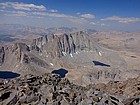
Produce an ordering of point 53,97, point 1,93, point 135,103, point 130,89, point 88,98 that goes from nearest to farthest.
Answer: point 135,103, point 88,98, point 53,97, point 1,93, point 130,89

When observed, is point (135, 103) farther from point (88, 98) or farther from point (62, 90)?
point (62, 90)

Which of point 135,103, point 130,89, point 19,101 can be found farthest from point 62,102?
point 130,89

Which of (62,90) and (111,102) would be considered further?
(62,90)

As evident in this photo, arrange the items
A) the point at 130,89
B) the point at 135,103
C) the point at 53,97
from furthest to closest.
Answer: the point at 130,89 < the point at 53,97 < the point at 135,103

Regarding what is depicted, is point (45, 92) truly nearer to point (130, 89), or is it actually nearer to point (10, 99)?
point (10, 99)

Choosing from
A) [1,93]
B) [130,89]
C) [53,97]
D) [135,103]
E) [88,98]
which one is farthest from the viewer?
[130,89]

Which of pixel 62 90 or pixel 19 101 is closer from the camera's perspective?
pixel 19 101

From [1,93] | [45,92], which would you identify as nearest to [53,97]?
[45,92]

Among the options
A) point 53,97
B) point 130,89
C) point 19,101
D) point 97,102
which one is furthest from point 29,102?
point 130,89
